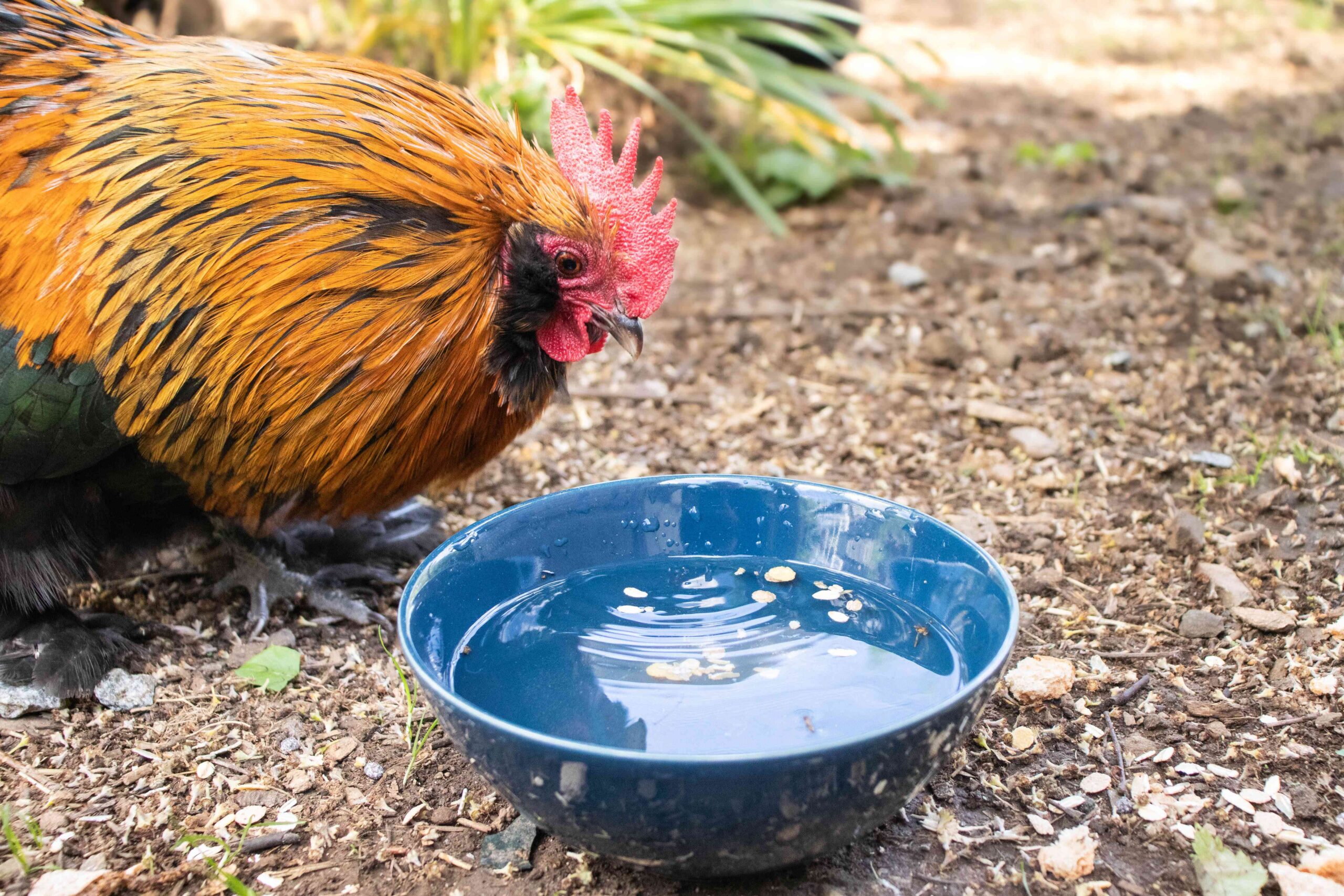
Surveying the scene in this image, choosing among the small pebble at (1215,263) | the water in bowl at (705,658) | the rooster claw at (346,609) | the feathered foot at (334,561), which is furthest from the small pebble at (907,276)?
the rooster claw at (346,609)

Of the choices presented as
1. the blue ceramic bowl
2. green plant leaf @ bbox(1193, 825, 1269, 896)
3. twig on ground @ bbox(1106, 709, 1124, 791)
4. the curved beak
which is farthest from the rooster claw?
green plant leaf @ bbox(1193, 825, 1269, 896)

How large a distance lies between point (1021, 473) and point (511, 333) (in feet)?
6.12

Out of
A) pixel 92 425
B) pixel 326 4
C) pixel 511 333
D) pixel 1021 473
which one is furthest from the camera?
pixel 326 4

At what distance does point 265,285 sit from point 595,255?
746 mm

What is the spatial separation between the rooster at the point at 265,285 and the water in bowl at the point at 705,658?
1.78ft

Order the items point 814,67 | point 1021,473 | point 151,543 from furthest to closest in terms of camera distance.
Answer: point 814,67 < point 1021,473 < point 151,543

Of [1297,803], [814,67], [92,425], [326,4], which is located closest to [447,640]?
[92,425]

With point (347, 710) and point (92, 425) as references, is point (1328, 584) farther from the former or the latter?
point (92, 425)

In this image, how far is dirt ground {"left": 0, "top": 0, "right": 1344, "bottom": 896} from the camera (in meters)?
2.21

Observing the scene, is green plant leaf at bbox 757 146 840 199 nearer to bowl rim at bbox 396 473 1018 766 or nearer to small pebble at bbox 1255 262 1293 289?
small pebble at bbox 1255 262 1293 289

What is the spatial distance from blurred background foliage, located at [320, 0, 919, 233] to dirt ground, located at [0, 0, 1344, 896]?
0.26 metres

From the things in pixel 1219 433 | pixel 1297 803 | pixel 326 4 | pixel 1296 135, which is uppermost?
pixel 1296 135

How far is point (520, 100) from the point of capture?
17.0 feet

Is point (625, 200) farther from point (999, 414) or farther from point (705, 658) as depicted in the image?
point (999, 414)
